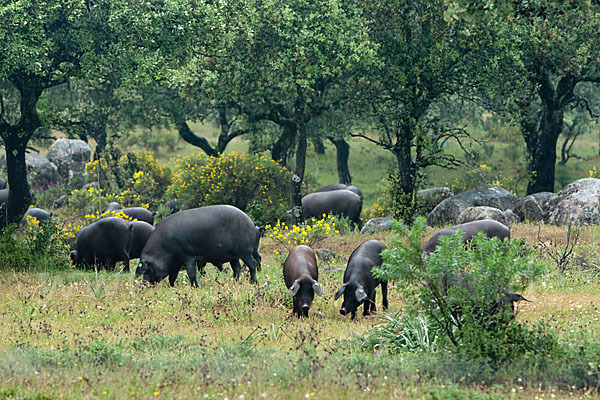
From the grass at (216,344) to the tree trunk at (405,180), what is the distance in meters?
8.11

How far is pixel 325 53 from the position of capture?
77.0 ft

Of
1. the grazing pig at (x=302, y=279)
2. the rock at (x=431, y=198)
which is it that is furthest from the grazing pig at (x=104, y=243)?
the rock at (x=431, y=198)

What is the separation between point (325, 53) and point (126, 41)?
7901 mm

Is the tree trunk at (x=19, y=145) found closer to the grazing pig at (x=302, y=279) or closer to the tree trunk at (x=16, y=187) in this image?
the tree trunk at (x=16, y=187)

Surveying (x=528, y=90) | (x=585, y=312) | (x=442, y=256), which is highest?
(x=528, y=90)

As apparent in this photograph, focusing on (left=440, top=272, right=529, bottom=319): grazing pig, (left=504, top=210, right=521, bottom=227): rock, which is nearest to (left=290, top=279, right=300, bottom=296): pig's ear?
(left=440, top=272, right=529, bottom=319): grazing pig

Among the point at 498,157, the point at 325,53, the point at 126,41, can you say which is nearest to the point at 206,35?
the point at 126,41

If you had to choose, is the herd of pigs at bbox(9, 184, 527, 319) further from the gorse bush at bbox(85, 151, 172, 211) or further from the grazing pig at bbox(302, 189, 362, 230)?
the gorse bush at bbox(85, 151, 172, 211)

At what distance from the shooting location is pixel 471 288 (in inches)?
352

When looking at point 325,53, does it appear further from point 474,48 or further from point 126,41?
point 126,41

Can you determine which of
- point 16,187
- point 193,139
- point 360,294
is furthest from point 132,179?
point 360,294

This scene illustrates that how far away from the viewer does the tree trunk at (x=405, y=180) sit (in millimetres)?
22938

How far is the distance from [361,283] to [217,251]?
430cm

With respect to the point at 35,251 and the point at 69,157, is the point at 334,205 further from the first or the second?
the point at 69,157
